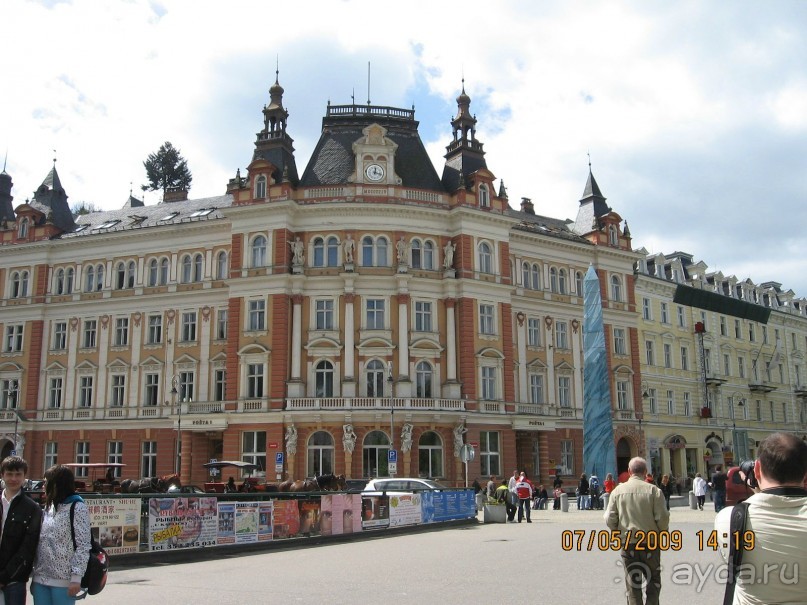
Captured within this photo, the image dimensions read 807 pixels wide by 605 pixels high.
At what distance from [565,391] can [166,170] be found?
182 feet

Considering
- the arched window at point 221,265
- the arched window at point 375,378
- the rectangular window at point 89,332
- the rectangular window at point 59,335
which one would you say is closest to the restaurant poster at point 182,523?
the arched window at point 375,378

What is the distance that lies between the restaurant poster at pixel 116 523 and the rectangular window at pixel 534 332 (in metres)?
37.3

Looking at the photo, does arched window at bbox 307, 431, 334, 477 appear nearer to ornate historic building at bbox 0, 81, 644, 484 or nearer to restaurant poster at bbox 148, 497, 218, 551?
ornate historic building at bbox 0, 81, 644, 484

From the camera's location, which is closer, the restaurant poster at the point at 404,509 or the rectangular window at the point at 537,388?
the restaurant poster at the point at 404,509

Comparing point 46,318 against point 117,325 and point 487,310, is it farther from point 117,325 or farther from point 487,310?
point 487,310

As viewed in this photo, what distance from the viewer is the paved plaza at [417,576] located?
12898 millimetres

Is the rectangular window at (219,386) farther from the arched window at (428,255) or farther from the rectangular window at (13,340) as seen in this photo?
the rectangular window at (13,340)

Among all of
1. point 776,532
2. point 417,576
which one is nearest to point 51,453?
point 417,576

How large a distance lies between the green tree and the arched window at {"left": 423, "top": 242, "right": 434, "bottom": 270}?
48.6 m

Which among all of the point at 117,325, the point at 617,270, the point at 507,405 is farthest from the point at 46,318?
the point at 617,270

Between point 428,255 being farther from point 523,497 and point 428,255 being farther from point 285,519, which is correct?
point 285,519

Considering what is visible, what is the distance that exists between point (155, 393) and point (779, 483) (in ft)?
166

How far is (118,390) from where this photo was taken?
53.0 meters

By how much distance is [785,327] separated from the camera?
78125mm
